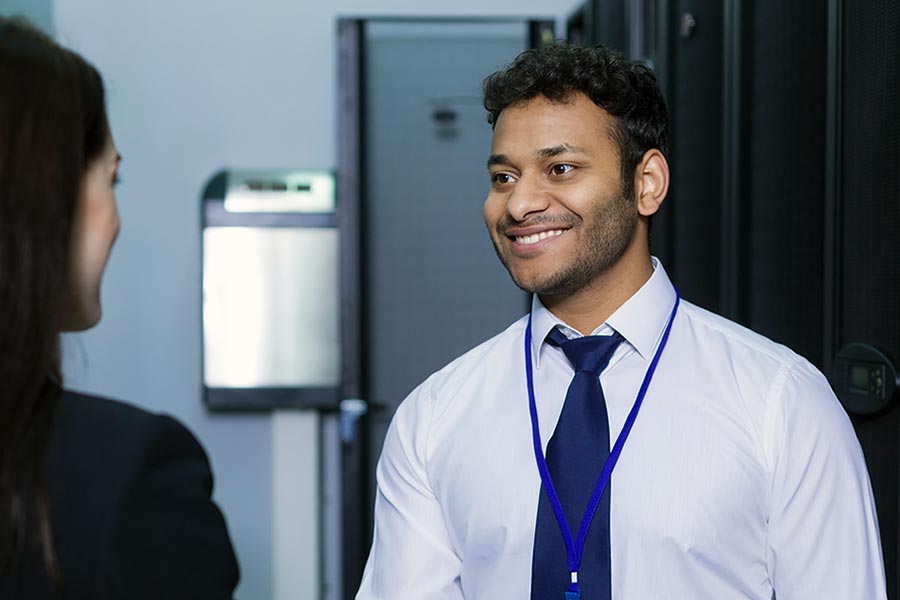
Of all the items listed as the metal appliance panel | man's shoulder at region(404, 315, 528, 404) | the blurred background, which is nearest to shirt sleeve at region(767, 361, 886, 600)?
man's shoulder at region(404, 315, 528, 404)

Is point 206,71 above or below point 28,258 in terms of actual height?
above

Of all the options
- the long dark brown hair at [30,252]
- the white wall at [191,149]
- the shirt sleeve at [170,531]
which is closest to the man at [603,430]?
the shirt sleeve at [170,531]

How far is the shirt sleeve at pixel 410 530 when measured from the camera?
1206 mm

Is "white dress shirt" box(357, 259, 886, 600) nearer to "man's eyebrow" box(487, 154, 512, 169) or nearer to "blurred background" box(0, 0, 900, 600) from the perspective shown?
"man's eyebrow" box(487, 154, 512, 169)

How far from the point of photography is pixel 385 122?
2.88m

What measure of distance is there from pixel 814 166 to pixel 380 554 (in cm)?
87

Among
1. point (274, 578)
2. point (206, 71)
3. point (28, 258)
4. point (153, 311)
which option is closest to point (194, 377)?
point (153, 311)

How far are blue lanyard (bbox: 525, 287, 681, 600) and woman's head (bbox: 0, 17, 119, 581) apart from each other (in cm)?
64

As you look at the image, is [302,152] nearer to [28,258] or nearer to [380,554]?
A: [380,554]

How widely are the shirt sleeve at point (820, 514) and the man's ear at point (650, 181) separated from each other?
37 centimetres

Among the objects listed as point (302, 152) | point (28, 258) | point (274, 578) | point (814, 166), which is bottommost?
point (274, 578)

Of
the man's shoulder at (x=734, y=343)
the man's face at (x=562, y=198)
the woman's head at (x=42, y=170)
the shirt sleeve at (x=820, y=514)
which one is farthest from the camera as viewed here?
the man's face at (x=562, y=198)

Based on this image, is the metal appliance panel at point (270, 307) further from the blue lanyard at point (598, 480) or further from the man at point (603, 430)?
the blue lanyard at point (598, 480)

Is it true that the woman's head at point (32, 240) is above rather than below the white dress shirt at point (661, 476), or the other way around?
above
